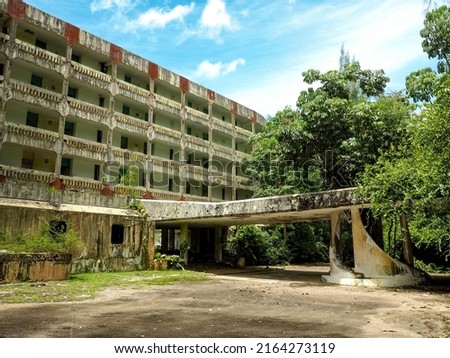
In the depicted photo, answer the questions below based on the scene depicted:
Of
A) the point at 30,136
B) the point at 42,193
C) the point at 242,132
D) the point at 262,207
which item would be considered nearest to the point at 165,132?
the point at 242,132

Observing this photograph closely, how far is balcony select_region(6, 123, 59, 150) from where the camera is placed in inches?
906

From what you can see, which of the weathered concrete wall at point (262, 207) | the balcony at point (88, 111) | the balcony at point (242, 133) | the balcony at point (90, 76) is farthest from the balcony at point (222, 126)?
the weathered concrete wall at point (262, 207)

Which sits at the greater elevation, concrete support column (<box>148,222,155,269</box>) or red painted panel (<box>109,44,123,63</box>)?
red painted panel (<box>109,44,123,63</box>)

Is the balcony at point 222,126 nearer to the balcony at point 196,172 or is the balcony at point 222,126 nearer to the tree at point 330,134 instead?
the balcony at point 196,172

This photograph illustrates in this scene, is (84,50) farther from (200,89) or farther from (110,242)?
(110,242)

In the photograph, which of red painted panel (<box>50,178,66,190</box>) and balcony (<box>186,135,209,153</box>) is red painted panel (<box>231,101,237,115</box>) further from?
red painted panel (<box>50,178,66,190</box>)

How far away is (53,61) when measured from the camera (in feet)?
83.9

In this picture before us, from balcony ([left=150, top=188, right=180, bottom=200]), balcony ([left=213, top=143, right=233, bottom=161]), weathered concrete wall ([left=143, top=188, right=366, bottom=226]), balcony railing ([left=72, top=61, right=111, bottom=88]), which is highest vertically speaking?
balcony railing ([left=72, top=61, right=111, bottom=88])

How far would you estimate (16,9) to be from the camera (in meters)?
23.6

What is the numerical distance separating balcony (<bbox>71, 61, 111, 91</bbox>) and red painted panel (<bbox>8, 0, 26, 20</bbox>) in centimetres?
401

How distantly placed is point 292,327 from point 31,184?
20630 millimetres

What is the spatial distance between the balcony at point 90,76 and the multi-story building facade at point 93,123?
7 centimetres

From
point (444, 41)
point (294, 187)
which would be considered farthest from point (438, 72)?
point (294, 187)

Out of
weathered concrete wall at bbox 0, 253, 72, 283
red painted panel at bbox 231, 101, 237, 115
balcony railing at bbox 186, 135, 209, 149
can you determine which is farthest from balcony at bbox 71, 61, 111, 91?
weathered concrete wall at bbox 0, 253, 72, 283
